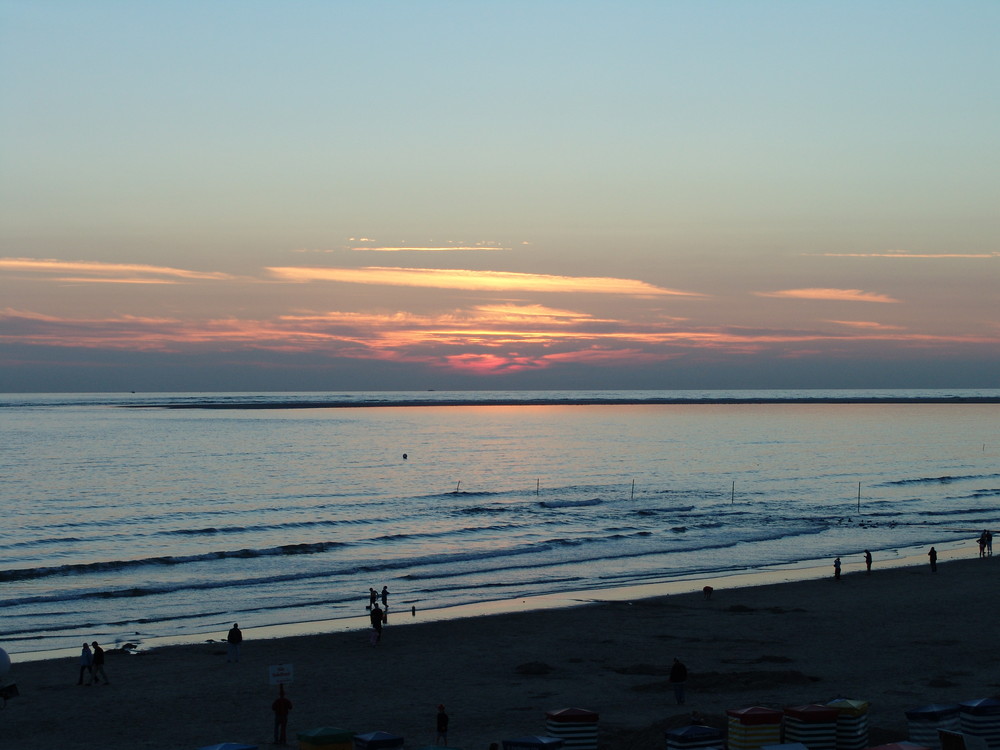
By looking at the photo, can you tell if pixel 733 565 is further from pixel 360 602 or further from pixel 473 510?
pixel 473 510

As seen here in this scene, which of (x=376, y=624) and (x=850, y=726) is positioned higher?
(x=850, y=726)

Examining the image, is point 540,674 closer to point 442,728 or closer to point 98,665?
point 442,728

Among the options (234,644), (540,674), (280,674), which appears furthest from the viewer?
(234,644)

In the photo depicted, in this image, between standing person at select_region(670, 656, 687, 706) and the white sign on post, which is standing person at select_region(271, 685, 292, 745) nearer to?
the white sign on post

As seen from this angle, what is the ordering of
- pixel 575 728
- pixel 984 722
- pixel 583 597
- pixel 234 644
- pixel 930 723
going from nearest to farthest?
pixel 984 722
pixel 930 723
pixel 575 728
pixel 234 644
pixel 583 597

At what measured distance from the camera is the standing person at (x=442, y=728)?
769 inches

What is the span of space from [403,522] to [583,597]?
25.8 meters

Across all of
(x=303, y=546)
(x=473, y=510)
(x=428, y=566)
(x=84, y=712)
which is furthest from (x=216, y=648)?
(x=473, y=510)

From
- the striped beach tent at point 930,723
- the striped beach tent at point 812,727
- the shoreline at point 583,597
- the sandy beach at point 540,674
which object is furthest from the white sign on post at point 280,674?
the striped beach tent at point 930,723

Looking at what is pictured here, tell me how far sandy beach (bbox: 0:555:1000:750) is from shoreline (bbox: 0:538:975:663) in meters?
1.06

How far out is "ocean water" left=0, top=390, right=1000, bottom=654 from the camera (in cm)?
3956

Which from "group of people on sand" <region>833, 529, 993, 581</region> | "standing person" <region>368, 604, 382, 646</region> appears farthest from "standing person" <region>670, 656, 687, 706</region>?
"group of people on sand" <region>833, 529, 993, 581</region>

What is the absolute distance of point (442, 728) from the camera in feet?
64.2

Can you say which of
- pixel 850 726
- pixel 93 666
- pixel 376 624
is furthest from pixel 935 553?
pixel 93 666
